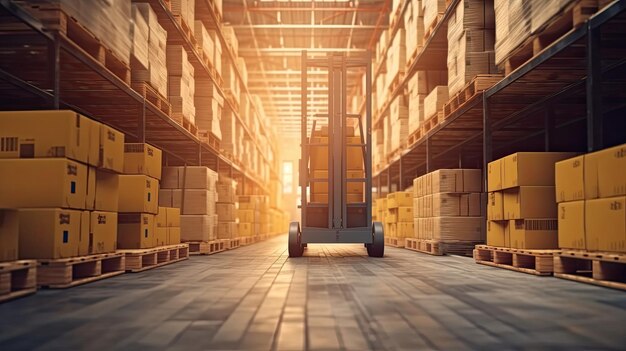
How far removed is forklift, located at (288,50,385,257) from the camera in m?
9.59

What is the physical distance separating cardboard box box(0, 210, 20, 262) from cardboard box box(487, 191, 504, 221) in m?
5.76

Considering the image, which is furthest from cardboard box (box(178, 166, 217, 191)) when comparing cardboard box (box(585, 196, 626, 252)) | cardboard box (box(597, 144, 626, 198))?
cardboard box (box(597, 144, 626, 198))

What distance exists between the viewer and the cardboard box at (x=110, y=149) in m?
6.14

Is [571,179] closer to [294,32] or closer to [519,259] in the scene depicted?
[519,259]

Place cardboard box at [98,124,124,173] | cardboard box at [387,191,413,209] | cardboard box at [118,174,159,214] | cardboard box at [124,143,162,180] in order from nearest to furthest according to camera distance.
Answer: cardboard box at [98,124,124,173], cardboard box at [118,174,159,214], cardboard box at [124,143,162,180], cardboard box at [387,191,413,209]

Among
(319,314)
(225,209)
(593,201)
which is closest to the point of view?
(319,314)

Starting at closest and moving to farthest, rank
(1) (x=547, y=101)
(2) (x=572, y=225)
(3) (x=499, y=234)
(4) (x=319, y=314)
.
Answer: (4) (x=319, y=314) < (2) (x=572, y=225) < (3) (x=499, y=234) < (1) (x=547, y=101)

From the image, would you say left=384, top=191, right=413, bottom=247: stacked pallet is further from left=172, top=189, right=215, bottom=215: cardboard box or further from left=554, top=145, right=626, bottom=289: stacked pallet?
left=554, top=145, right=626, bottom=289: stacked pallet

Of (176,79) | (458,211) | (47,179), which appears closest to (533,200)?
(458,211)

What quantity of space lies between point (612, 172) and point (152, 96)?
655 cm

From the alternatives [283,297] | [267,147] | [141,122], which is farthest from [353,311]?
[267,147]

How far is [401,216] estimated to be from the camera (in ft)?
45.1

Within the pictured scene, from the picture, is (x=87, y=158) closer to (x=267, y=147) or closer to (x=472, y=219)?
(x=472, y=219)

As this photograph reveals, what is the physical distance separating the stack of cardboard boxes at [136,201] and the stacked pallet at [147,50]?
1311 millimetres
